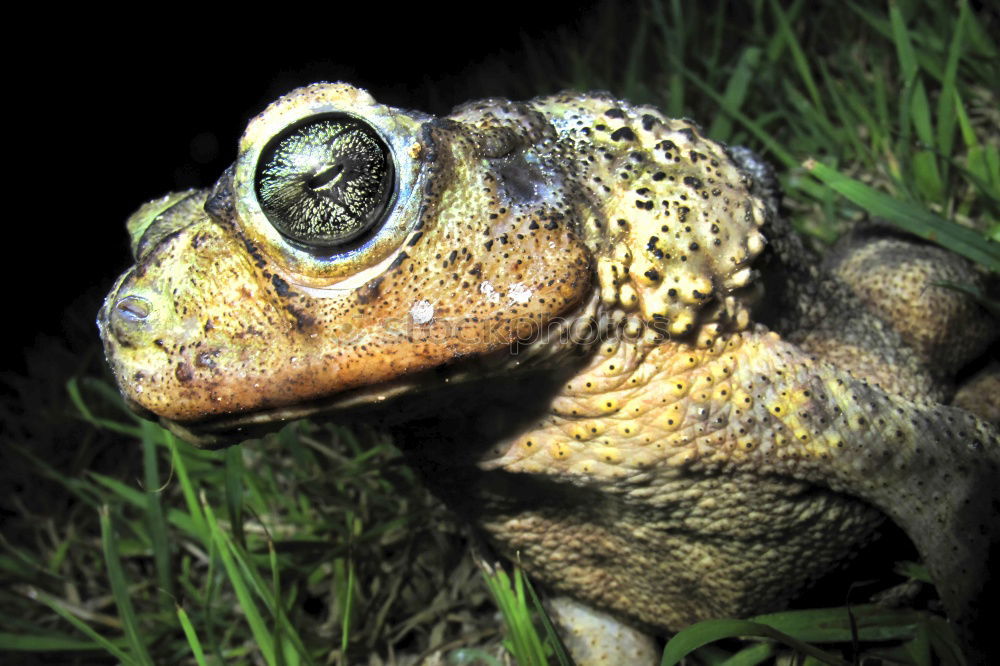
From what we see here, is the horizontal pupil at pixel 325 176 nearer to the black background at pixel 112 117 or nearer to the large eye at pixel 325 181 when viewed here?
the large eye at pixel 325 181

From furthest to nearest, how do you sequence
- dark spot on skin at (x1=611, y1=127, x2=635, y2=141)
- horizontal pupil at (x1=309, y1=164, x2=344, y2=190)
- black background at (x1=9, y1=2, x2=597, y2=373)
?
black background at (x1=9, y1=2, x2=597, y2=373), dark spot on skin at (x1=611, y1=127, x2=635, y2=141), horizontal pupil at (x1=309, y1=164, x2=344, y2=190)

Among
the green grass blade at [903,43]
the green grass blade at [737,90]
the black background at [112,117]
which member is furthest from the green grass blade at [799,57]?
the black background at [112,117]

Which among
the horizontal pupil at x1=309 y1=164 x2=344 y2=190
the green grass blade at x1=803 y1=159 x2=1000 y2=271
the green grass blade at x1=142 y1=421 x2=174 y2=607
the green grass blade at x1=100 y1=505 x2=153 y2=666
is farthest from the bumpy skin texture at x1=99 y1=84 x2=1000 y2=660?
the green grass blade at x1=142 y1=421 x2=174 y2=607

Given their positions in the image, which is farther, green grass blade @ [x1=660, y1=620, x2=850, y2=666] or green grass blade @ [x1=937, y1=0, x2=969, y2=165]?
green grass blade @ [x1=937, y1=0, x2=969, y2=165]

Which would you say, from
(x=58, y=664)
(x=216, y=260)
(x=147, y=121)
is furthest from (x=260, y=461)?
(x=147, y=121)

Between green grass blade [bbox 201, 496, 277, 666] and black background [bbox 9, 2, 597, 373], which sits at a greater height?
black background [bbox 9, 2, 597, 373]

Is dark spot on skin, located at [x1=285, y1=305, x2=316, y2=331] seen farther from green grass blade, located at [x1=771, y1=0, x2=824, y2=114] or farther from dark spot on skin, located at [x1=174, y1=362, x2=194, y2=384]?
green grass blade, located at [x1=771, y1=0, x2=824, y2=114]
